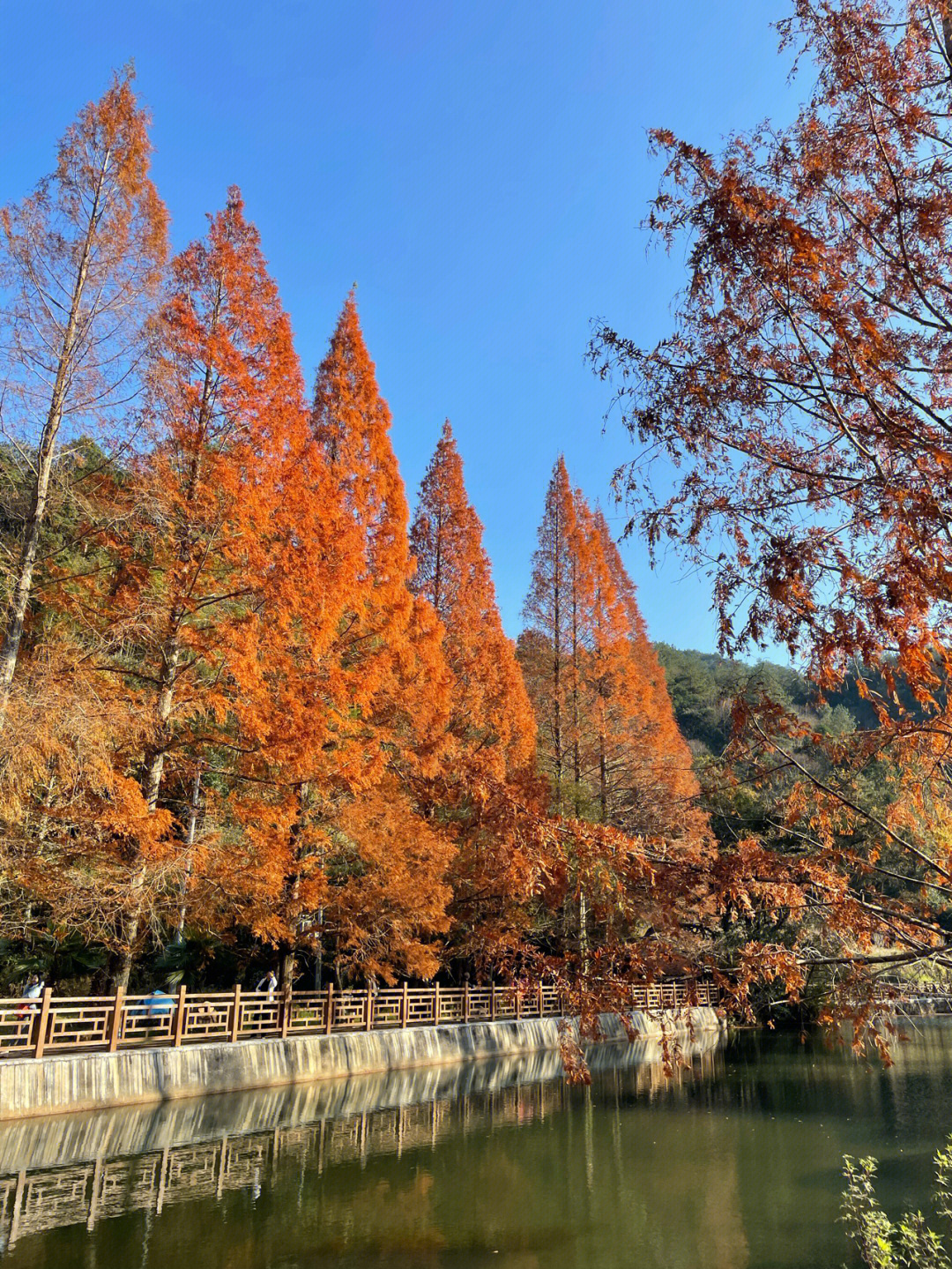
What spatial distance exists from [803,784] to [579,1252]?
459 centimetres

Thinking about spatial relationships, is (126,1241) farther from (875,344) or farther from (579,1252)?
(875,344)

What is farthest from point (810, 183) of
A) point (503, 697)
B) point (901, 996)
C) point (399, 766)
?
point (503, 697)

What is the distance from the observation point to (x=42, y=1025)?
1048 cm

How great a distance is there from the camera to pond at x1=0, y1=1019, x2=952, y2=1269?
6.64 m

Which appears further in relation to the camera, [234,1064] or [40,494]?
[234,1064]

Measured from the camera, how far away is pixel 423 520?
75.0 feet

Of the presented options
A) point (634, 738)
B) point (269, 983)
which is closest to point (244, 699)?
point (269, 983)

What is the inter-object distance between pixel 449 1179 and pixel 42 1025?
5460 millimetres

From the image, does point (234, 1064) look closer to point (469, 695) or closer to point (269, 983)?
point (269, 983)

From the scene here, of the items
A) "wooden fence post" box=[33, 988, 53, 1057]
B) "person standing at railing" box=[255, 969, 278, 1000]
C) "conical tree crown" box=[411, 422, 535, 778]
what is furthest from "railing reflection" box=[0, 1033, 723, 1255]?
"conical tree crown" box=[411, 422, 535, 778]

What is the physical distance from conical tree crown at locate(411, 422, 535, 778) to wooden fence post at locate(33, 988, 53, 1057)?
1076 centimetres

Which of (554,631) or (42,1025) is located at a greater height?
(554,631)

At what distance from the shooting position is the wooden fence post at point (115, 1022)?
37.3 feet

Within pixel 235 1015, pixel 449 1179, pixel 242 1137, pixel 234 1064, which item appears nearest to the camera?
pixel 449 1179
